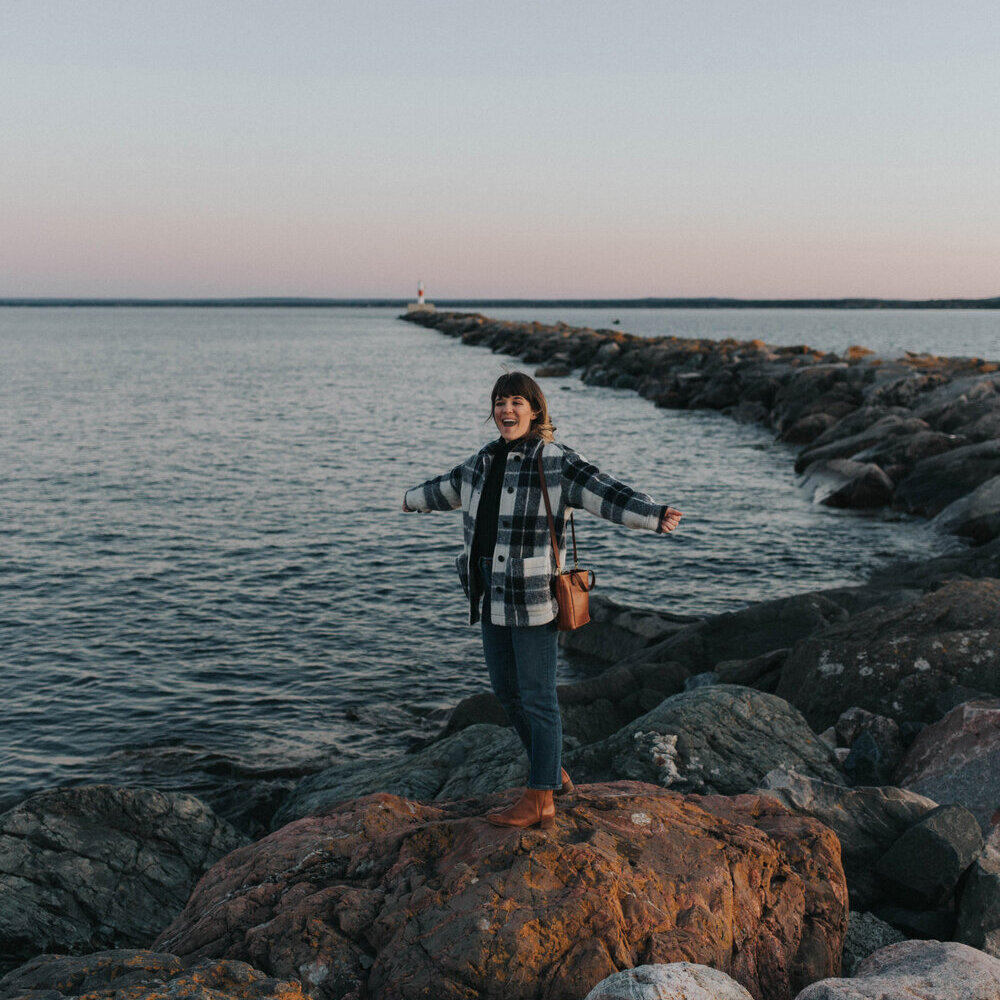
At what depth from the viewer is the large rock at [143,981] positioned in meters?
3.59

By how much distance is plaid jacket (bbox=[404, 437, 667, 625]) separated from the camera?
15.4ft

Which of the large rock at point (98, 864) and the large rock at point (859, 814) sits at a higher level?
the large rock at point (859, 814)

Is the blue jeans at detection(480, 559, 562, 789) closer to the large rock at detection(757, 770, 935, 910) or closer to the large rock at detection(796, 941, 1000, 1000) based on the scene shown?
the large rock at detection(796, 941, 1000, 1000)

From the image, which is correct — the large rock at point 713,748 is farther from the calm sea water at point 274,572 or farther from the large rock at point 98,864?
the calm sea water at point 274,572

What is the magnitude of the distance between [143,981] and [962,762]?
603cm

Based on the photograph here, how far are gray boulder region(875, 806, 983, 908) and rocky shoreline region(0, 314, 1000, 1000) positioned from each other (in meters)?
0.01

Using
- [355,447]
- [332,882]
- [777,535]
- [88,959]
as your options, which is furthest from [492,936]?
[355,447]

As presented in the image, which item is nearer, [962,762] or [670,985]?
[670,985]

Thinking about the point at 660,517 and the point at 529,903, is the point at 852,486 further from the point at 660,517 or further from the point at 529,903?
the point at 529,903

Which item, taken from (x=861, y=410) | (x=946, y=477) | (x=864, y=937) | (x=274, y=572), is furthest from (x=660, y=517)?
(x=861, y=410)

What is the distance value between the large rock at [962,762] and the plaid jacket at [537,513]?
12.9 ft

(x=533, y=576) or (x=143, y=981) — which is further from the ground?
(x=533, y=576)

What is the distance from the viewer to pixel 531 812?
15.6ft

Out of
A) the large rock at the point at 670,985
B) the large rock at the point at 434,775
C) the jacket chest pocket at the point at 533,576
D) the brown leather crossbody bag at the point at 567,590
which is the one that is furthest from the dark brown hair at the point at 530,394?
the large rock at the point at 434,775
